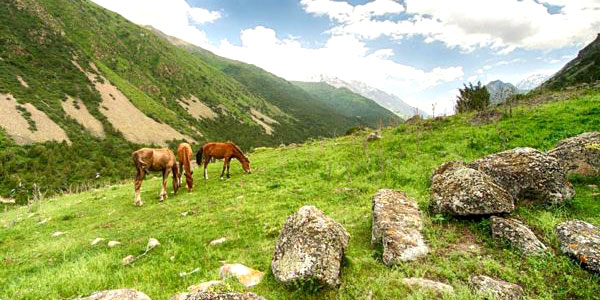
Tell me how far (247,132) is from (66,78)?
101 metres

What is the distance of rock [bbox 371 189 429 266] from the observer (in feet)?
24.1

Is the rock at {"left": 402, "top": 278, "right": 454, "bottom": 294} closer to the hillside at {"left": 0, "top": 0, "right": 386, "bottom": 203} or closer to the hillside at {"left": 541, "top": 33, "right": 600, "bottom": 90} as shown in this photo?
the hillside at {"left": 0, "top": 0, "right": 386, "bottom": 203}

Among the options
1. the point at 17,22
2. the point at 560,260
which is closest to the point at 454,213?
the point at 560,260

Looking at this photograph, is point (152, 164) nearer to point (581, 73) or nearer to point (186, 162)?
point (186, 162)

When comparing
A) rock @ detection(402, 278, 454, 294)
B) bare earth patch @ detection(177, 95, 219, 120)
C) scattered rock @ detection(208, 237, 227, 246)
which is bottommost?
scattered rock @ detection(208, 237, 227, 246)

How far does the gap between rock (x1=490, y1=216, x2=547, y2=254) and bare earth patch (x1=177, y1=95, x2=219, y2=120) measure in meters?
185

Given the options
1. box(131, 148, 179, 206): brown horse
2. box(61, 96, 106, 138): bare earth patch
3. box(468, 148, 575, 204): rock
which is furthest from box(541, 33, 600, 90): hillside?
box(61, 96, 106, 138): bare earth patch

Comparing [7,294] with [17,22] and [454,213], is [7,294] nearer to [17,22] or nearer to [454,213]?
[454,213]

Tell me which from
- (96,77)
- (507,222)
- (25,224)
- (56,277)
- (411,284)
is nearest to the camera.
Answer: (411,284)

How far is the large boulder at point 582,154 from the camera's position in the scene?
1101 cm

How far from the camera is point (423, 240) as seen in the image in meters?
7.80

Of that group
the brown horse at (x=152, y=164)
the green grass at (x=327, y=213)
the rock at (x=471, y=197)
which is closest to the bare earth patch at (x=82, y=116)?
the green grass at (x=327, y=213)

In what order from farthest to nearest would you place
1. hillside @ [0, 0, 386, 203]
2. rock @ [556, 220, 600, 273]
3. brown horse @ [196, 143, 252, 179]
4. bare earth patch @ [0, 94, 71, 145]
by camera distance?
bare earth patch @ [0, 94, 71, 145]
hillside @ [0, 0, 386, 203]
brown horse @ [196, 143, 252, 179]
rock @ [556, 220, 600, 273]

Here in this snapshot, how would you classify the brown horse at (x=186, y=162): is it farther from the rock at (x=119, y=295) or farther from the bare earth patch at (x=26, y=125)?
the bare earth patch at (x=26, y=125)
